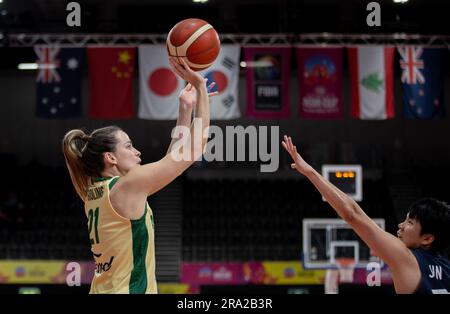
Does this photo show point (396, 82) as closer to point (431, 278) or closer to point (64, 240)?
point (64, 240)

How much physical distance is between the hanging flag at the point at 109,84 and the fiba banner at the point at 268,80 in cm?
204

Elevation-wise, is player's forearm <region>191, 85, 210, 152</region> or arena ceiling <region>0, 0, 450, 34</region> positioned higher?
arena ceiling <region>0, 0, 450, 34</region>

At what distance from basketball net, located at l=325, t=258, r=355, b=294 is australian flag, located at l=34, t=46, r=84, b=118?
4909 millimetres

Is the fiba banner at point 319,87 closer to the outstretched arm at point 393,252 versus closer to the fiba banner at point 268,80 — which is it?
the fiba banner at point 268,80

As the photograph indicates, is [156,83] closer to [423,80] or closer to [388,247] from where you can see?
[423,80]

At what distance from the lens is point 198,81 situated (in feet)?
10.3

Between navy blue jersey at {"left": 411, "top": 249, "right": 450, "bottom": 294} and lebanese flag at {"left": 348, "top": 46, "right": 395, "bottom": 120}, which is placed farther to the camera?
lebanese flag at {"left": 348, "top": 46, "right": 395, "bottom": 120}

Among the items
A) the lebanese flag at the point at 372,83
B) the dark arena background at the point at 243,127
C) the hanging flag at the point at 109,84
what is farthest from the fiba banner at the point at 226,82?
Result: the lebanese flag at the point at 372,83

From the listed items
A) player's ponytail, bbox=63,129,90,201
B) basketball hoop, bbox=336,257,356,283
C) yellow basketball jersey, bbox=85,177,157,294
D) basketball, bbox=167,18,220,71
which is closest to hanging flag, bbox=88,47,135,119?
basketball hoop, bbox=336,257,356,283

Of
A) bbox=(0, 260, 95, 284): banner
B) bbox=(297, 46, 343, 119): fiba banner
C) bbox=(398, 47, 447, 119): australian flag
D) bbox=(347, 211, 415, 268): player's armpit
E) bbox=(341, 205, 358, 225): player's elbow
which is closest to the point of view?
bbox=(347, 211, 415, 268): player's armpit

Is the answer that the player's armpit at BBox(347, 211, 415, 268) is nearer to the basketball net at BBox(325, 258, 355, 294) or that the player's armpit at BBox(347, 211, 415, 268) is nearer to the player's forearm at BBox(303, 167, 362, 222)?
the player's forearm at BBox(303, 167, 362, 222)

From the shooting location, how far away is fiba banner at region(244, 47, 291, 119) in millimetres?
12852

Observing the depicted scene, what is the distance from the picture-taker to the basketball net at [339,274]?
12.3m

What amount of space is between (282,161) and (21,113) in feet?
20.9
